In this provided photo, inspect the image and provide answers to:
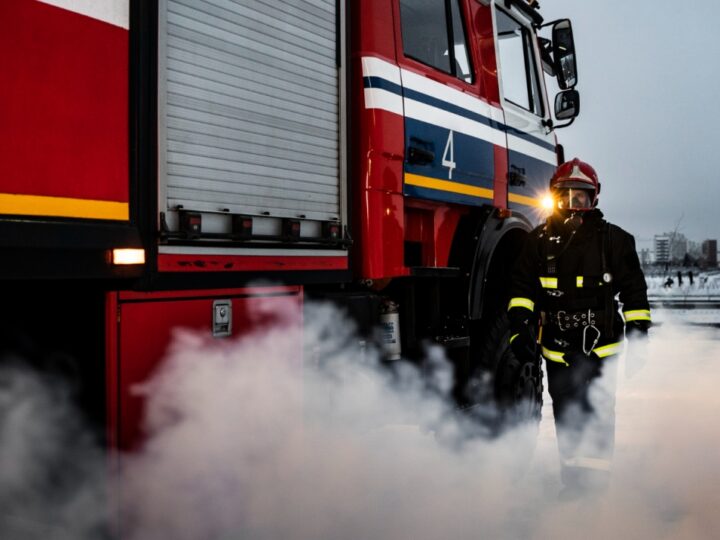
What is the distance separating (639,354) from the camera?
3.98 m

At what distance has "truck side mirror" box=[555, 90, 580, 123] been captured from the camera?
5.49 meters

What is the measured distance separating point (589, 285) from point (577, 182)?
529mm

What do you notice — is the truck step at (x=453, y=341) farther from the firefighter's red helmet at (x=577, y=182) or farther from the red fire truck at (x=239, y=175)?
the firefighter's red helmet at (x=577, y=182)

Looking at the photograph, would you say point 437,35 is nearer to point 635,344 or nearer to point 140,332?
point 635,344

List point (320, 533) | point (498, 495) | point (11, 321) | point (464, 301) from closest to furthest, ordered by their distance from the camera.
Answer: point (11, 321) → point (320, 533) → point (498, 495) → point (464, 301)

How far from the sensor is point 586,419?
13.5 ft

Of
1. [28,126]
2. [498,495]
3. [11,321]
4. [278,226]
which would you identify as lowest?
[498,495]

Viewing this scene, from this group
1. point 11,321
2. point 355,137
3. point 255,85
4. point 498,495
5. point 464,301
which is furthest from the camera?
point 464,301

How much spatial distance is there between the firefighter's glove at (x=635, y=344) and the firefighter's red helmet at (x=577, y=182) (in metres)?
0.65

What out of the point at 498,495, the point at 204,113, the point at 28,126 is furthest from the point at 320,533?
the point at 28,126

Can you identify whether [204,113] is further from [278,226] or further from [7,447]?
[7,447]

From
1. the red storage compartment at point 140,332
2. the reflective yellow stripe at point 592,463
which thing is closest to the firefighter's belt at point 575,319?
the reflective yellow stripe at point 592,463

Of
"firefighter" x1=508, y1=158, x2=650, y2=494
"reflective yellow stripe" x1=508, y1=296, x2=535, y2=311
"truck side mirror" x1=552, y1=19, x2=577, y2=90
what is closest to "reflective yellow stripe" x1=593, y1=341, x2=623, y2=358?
"firefighter" x1=508, y1=158, x2=650, y2=494

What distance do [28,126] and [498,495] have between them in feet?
9.63
